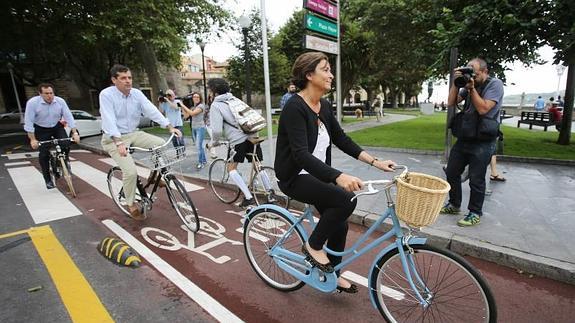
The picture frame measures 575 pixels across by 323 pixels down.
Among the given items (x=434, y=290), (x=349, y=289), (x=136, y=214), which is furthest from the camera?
(x=136, y=214)

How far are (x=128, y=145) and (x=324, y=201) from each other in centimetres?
310

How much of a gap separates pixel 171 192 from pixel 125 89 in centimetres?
145

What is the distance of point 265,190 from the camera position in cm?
510

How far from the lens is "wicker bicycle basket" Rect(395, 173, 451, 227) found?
193 cm

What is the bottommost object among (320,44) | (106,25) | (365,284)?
(365,284)

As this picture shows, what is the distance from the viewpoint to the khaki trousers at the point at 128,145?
4426 millimetres

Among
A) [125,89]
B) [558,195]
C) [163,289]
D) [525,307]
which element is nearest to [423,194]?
[525,307]

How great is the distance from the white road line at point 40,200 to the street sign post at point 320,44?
469cm

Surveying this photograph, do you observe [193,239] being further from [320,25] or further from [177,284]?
[320,25]

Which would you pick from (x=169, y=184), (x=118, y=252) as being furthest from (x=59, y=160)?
(x=118, y=252)

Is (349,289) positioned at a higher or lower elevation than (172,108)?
lower

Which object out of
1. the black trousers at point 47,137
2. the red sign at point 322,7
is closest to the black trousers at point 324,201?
the red sign at point 322,7

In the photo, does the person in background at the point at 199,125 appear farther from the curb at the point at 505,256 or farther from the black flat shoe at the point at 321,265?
the black flat shoe at the point at 321,265

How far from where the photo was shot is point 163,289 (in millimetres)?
3117
